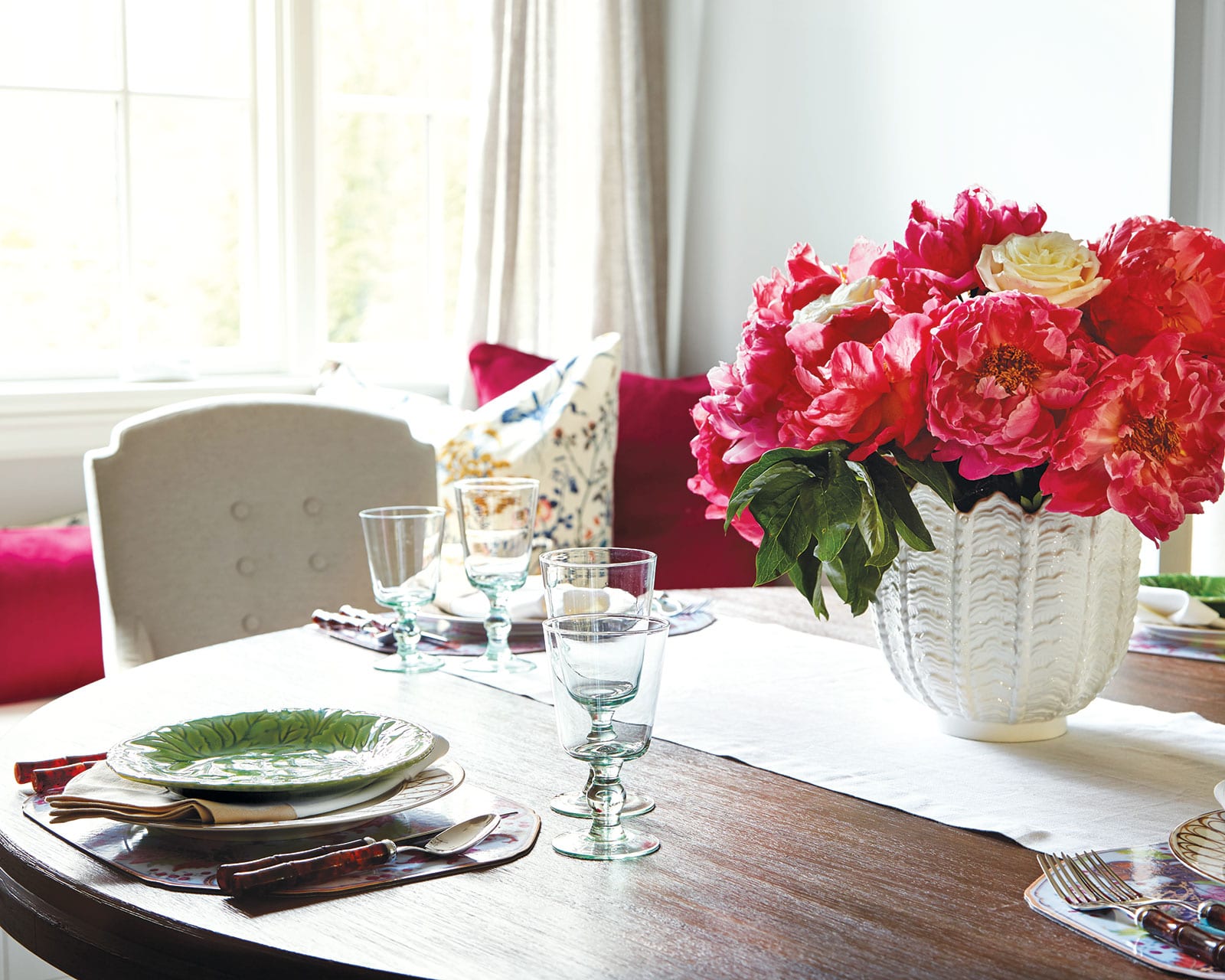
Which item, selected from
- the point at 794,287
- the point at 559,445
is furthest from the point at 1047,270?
the point at 559,445

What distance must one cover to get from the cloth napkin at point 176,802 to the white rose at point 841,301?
441 mm

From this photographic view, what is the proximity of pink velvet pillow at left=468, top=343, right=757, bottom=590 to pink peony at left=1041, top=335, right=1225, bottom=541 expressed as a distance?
5.99 feet

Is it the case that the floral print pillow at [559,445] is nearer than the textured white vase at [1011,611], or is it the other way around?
the textured white vase at [1011,611]

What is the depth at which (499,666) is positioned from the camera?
4.18ft

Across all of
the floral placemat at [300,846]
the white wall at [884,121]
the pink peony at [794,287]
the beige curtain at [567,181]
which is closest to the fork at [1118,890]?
the floral placemat at [300,846]

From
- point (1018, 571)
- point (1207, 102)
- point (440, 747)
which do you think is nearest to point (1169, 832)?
point (1018, 571)

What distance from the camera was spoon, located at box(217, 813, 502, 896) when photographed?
28.5 inches

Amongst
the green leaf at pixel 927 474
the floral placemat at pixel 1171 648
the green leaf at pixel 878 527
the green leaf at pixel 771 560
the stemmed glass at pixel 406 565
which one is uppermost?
Answer: the green leaf at pixel 927 474

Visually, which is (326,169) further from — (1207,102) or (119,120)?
(1207,102)

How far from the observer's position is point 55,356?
9.41ft

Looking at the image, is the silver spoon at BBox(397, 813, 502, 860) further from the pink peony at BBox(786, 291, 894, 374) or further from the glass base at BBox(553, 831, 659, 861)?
the pink peony at BBox(786, 291, 894, 374)

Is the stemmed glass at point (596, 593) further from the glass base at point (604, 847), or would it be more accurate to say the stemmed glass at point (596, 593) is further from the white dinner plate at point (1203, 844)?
the white dinner plate at point (1203, 844)

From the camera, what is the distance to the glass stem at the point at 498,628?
129 centimetres

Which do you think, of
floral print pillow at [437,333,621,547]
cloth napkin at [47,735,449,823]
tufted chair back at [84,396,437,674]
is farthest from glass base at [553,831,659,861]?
floral print pillow at [437,333,621,547]
